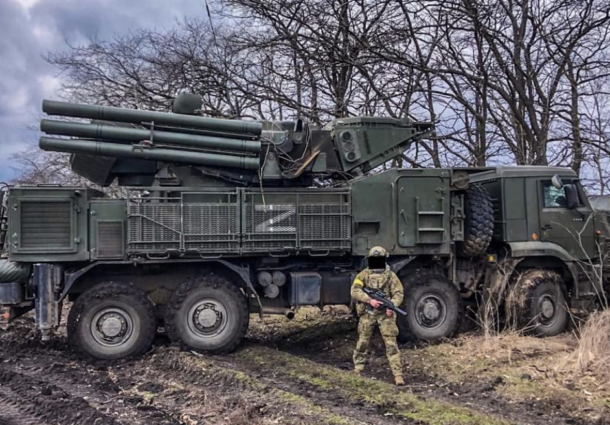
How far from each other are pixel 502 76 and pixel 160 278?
10.1 m

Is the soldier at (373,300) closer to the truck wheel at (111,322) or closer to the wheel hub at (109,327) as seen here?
the truck wheel at (111,322)

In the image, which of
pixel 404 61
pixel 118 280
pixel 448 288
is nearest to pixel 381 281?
pixel 448 288

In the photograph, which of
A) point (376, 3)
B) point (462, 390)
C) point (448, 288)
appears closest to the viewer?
point (462, 390)

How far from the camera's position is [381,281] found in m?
8.12

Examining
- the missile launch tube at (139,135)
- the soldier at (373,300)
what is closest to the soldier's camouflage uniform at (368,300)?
the soldier at (373,300)

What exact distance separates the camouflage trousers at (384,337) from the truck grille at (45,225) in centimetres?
407

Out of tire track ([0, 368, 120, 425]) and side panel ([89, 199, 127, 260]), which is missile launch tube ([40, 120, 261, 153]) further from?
tire track ([0, 368, 120, 425])

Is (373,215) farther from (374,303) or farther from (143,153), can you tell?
(143,153)

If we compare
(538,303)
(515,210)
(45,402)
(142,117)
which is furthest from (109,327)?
(515,210)

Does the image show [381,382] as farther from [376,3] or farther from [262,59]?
[262,59]

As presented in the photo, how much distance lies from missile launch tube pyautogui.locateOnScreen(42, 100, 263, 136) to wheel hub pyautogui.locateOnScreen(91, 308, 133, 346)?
2.65 meters

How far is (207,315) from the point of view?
30.0 ft

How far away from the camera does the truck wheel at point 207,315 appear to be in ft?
29.7

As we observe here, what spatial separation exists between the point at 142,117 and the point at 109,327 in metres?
2.92
